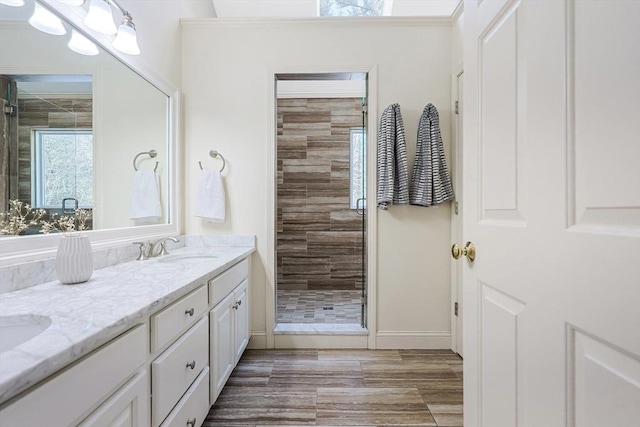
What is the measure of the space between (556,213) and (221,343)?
5.17 ft

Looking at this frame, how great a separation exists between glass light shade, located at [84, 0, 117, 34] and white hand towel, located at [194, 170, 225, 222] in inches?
40.6

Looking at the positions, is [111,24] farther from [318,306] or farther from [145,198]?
[318,306]

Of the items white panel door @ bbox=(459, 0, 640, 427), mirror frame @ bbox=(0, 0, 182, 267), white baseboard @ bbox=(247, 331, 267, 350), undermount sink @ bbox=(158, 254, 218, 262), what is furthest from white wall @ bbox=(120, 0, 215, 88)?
white baseboard @ bbox=(247, 331, 267, 350)

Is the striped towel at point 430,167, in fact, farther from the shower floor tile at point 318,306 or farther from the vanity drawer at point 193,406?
the vanity drawer at point 193,406

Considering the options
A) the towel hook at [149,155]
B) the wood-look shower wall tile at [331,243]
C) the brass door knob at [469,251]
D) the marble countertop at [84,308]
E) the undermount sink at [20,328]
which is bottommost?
the wood-look shower wall tile at [331,243]

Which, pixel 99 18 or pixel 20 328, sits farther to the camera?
pixel 99 18

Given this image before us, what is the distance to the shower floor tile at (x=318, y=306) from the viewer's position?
289 centimetres

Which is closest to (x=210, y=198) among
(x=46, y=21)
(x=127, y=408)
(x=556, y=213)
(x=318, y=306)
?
(x=46, y=21)

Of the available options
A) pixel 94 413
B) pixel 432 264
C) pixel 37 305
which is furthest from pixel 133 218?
pixel 432 264

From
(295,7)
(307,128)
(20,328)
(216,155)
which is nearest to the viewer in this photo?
(20,328)

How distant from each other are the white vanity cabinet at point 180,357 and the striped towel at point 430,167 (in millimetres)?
1563

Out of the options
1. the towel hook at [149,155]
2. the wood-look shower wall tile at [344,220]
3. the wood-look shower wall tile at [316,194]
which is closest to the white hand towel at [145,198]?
the towel hook at [149,155]

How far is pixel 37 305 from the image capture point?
89cm

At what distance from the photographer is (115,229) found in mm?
1622
